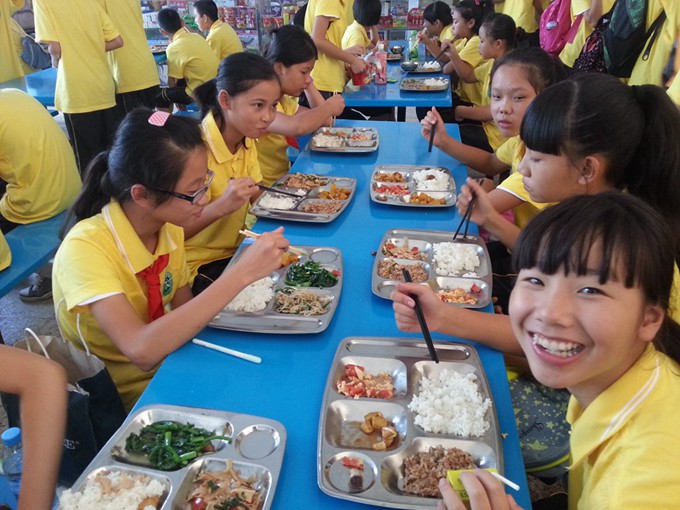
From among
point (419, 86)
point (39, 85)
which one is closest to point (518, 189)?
point (419, 86)

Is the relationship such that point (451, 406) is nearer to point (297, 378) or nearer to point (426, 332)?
point (426, 332)

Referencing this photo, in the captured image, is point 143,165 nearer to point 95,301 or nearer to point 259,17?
point 95,301

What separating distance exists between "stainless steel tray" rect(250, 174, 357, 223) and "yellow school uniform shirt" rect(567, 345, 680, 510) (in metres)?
1.41

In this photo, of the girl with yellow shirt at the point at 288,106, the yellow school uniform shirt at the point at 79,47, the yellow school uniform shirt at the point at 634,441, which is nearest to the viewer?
the yellow school uniform shirt at the point at 634,441

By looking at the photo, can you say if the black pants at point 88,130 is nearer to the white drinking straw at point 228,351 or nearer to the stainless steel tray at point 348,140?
the stainless steel tray at point 348,140

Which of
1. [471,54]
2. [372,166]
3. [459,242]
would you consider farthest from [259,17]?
[459,242]

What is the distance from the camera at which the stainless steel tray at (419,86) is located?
4.50 metres

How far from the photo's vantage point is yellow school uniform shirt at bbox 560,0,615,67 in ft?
13.2

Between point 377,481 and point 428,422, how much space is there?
22 centimetres

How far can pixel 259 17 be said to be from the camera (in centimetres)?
746

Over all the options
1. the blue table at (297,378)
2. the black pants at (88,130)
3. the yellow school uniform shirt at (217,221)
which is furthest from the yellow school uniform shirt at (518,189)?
the black pants at (88,130)

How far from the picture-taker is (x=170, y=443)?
118cm

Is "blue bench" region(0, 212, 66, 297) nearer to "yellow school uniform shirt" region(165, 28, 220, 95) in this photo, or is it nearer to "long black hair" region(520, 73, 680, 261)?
"long black hair" region(520, 73, 680, 261)

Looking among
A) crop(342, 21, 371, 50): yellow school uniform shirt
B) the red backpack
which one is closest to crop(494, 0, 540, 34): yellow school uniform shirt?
the red backpack
